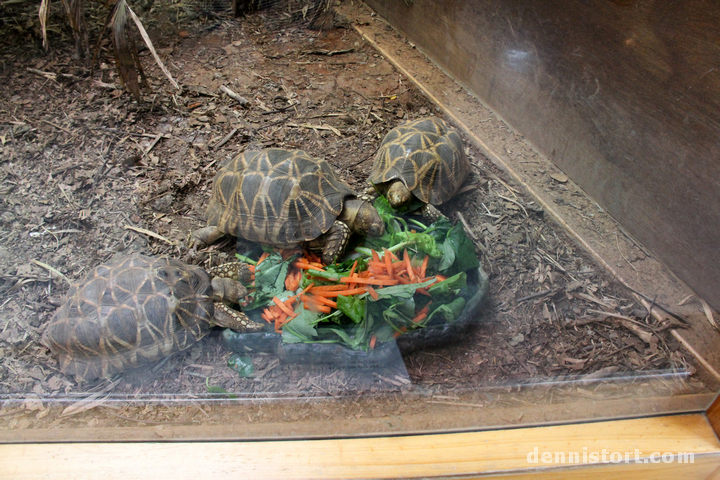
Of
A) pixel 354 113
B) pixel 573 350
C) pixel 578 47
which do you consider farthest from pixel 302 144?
pixel 573 350

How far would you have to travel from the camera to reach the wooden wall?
66.1 inches

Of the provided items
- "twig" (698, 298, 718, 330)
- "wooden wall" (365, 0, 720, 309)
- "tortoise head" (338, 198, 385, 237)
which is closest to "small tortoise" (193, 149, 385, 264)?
"tortoise head" (338, 198, 385, 237)

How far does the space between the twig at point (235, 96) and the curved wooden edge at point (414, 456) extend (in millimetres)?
1736

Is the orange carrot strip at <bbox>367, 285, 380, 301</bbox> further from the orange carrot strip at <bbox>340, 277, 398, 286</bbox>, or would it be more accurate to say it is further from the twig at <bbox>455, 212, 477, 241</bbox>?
the twig at <bbox>455, 212, 477, 241</bbox>

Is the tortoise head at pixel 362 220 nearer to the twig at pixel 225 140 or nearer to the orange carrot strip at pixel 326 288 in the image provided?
the orange carrot strip at pixel 326 288

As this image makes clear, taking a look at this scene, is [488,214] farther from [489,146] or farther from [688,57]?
[688,57]

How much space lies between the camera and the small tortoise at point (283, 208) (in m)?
1.99

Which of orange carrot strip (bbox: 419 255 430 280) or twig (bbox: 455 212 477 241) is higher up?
orange carrot strip (bbox: 419 255 430 280)

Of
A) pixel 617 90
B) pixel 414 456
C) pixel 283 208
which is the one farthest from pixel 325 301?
pixel 617 90

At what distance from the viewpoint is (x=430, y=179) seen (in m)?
2.39

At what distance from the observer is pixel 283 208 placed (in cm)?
198

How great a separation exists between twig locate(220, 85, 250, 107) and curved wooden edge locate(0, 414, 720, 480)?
1736 millimetres

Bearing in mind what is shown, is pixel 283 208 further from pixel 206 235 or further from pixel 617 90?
pixel 617 90

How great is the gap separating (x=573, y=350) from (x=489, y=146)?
1.40 meters
